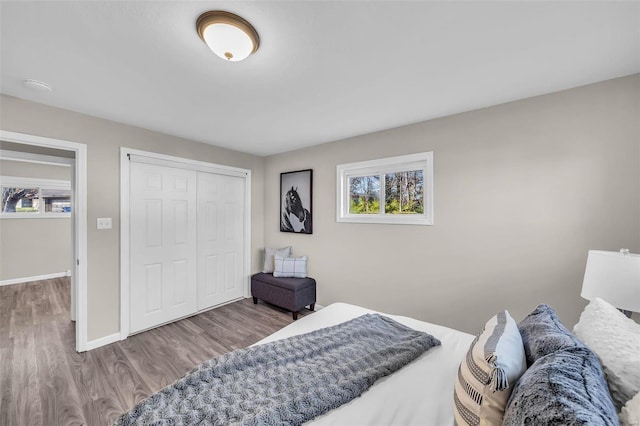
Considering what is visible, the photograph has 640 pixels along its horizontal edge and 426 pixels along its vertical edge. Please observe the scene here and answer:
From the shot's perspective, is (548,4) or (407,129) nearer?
(548,4)

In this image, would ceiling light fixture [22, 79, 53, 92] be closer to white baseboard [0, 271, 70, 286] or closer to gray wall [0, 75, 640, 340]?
gray wall [0, 75, 640, 340]

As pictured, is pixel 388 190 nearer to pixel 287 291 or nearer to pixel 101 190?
pixel 287 291

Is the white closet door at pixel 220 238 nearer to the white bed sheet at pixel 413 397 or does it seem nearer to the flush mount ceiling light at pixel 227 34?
the flush mount ceiling light at pixel 227 34

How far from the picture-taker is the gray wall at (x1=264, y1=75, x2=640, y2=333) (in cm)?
185

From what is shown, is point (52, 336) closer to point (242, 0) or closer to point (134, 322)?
point (134, 322)

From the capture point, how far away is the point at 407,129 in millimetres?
2828

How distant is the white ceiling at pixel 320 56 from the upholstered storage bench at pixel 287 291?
2196 millimetres

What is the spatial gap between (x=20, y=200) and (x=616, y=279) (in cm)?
842

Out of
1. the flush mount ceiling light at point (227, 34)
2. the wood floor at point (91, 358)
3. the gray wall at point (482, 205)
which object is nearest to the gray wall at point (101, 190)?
the gray wall at point (482, 205)

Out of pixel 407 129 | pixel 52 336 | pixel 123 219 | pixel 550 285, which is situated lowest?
pixel 52 336

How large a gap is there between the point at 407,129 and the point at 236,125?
1.97m

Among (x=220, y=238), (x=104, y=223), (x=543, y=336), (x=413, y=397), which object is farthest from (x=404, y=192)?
(x=104, y=223)

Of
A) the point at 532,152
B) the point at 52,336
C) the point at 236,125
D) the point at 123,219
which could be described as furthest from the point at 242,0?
the point at 52,336

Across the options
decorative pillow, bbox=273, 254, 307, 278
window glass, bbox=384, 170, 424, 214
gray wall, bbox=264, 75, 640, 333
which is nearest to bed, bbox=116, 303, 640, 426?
gray wall, bbox=264, 75, 640, 333
